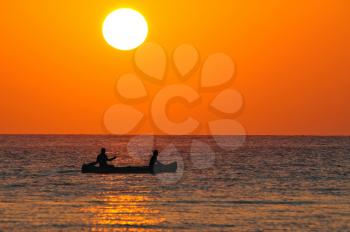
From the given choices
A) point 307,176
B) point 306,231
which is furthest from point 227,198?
point 307,176

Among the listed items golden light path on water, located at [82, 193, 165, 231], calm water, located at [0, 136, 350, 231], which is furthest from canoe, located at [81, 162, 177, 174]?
golden light path on water, located at [82, 193, 165, 231]

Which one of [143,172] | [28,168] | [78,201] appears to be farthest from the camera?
[28,168]

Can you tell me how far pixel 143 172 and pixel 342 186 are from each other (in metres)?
13.7

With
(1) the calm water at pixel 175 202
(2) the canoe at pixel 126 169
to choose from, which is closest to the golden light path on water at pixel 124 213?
(1) the calm water at pixel 175 202

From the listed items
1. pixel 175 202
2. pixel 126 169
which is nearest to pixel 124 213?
pixel 175 202

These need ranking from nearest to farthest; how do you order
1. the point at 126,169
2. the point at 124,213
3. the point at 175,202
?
the point at 124,213 → the point at 175,202 → the point at 126,169

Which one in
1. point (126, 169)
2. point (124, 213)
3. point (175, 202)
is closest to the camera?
point (124, 213)

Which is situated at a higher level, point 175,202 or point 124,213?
point 175,202

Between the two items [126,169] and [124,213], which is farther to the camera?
[126,169]

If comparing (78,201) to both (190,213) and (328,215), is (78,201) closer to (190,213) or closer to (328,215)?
(190,213)

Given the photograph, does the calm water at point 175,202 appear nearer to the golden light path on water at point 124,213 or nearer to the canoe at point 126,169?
the golden light path on water at point 124,213

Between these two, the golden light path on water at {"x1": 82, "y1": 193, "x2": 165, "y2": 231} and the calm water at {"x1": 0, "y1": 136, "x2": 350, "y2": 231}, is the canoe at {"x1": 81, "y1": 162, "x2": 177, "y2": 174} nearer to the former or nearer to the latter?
the calm water at {"x1": 0, "y1": 136, "x2": 350, "y2": 231}

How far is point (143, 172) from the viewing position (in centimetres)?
5662

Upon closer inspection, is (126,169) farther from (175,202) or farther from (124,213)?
(124,213)
